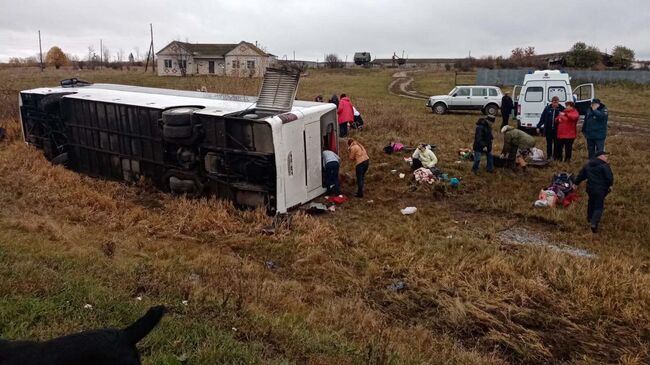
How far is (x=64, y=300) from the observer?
4.39 metres

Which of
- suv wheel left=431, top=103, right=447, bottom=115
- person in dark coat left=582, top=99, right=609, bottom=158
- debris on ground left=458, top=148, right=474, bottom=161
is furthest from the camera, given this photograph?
suv wheel left=431, top=103, right=447, bottom=115

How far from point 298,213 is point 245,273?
2.56 m

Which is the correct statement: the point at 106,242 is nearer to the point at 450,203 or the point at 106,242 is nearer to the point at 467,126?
the point at 450,203

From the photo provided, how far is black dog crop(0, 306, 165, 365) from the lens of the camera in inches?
84.0

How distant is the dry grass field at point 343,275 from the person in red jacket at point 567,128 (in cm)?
135

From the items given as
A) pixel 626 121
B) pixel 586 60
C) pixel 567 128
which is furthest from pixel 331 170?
pixel 586 60

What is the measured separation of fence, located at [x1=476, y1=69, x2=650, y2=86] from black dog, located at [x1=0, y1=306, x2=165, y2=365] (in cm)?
3605

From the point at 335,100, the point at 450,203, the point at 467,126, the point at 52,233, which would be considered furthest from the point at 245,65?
the point at 52,233

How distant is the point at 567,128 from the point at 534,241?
5121 mm

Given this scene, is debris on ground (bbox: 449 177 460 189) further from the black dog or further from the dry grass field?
the black dog

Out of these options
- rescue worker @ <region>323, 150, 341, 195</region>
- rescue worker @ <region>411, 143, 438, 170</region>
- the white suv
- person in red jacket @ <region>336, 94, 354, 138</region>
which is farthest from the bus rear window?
rescue worker @ <region>323, 150, 341, 195</region>

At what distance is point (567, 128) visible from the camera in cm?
1174

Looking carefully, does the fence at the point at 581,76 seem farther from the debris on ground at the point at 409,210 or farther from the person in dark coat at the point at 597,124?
the debris on ground at the point at 409,210

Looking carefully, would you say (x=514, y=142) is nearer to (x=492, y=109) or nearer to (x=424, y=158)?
(x=424, y=158)
